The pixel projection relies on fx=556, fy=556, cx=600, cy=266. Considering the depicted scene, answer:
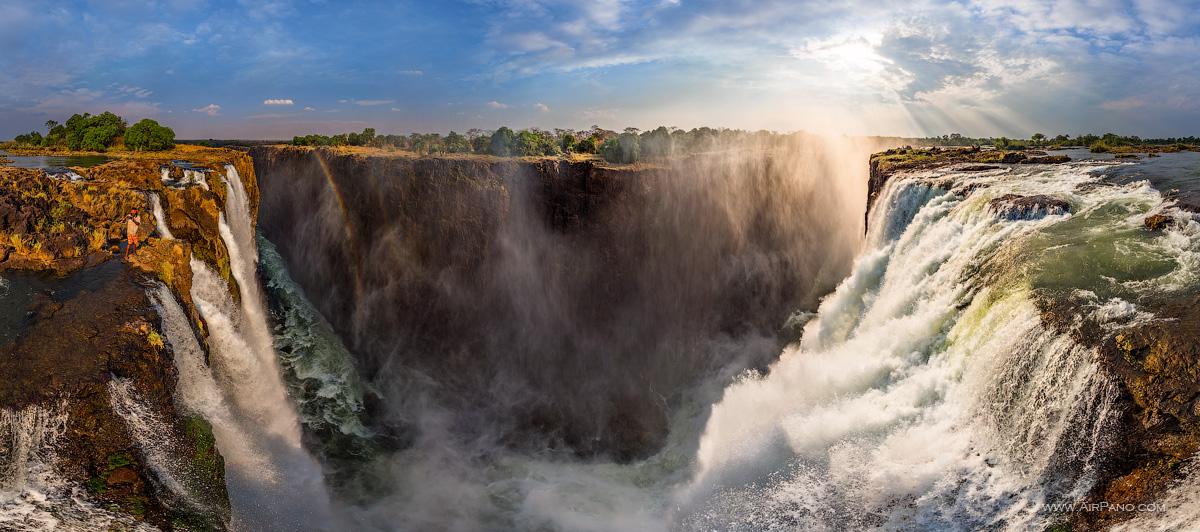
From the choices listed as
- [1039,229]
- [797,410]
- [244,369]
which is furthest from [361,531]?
[1039,229]

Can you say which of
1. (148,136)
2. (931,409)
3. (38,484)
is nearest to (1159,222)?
(931,409)

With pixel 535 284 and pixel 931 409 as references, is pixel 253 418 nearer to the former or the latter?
pixel 535 284

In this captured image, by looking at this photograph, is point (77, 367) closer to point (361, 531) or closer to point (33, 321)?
point (33, 321)

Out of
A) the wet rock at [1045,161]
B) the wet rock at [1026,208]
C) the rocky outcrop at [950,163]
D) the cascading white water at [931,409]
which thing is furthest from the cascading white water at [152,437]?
the wet rock at [1045,161]

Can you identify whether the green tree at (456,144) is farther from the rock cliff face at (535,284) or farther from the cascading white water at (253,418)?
the cascading white water at (253,418)

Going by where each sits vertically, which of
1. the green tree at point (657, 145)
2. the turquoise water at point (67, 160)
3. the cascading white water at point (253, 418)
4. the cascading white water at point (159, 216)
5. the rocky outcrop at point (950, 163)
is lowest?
the cascading white water at point (253, 418)
